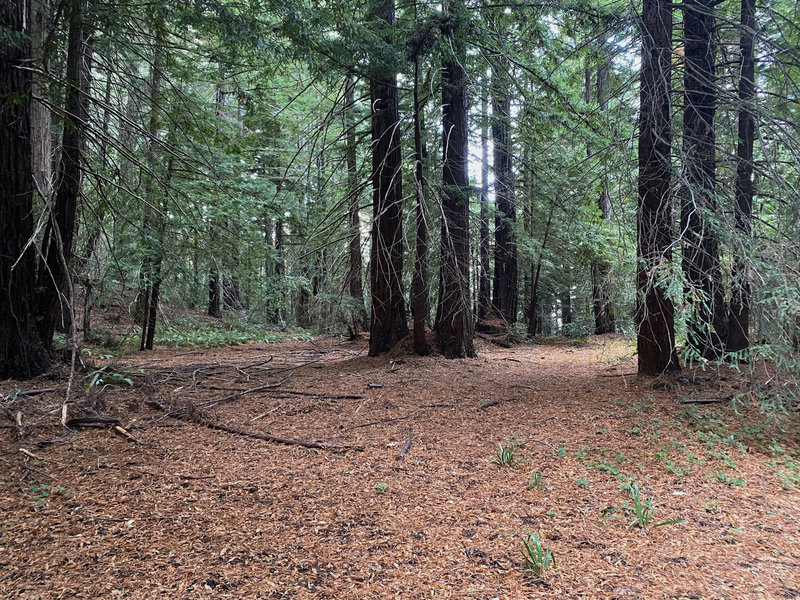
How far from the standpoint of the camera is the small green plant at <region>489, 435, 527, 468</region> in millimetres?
3381

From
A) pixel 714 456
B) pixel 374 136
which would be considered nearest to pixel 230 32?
pixel 374 136

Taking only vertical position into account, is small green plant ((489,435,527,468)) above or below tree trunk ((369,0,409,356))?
below

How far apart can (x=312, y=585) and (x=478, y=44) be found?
651 centimetres

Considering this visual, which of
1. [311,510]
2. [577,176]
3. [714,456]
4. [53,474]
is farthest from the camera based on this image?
[577,176]

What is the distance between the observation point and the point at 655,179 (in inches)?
192

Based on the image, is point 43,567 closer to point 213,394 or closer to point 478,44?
point 213,394

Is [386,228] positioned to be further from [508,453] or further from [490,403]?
[508,453]

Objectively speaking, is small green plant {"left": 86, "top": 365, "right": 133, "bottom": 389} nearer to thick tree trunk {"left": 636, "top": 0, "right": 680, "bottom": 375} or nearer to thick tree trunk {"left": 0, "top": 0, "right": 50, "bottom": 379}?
thick tree trunk {"left": 0, "top": 0, "right": 50, "bottom": 379}

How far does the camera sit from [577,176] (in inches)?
278

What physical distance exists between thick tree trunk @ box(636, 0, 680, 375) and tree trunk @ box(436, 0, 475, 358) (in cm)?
245

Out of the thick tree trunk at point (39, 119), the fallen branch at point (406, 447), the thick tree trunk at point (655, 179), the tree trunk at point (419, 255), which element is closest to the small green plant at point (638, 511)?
the fallen branch at point (406, 447)

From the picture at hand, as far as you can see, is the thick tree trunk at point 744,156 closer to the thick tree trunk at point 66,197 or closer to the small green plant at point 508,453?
the small green plant at point 508,453

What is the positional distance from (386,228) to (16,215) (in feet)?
15.3

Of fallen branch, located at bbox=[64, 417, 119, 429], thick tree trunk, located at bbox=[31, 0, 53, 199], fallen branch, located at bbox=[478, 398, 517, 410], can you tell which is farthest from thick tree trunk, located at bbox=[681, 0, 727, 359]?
thick tree trunk, located at bbox=[31, 0, 53, 199]
